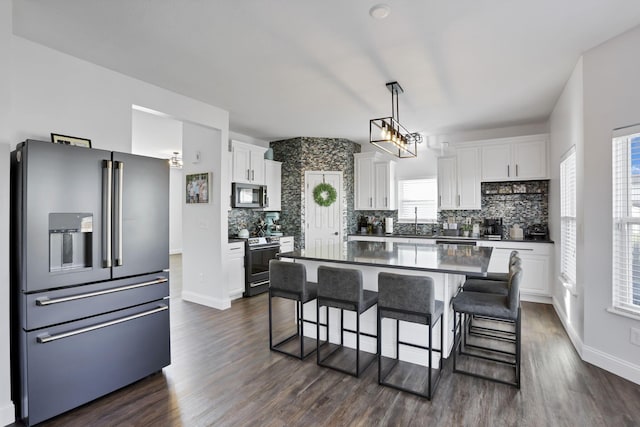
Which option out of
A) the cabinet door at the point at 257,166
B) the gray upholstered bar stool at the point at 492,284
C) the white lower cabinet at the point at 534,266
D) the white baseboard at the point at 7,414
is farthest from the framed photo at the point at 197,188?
the white lower cabinet at the point at 534,266

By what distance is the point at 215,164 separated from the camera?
4648 millimetres

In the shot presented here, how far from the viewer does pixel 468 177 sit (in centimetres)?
561

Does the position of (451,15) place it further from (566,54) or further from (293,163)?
(293,163)

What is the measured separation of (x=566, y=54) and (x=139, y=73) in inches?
162

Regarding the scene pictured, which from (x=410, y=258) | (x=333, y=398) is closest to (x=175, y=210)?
(x=410, y=258)

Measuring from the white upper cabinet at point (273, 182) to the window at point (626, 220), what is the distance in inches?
184

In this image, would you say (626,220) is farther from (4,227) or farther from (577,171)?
(4,227)

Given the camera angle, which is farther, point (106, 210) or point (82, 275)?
point (106, 210)

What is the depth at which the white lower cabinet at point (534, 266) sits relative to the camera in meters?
4.75

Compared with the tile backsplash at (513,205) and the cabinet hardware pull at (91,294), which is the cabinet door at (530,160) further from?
the cabinet hardware pull at (91,294)

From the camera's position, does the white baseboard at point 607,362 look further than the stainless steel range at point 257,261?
No

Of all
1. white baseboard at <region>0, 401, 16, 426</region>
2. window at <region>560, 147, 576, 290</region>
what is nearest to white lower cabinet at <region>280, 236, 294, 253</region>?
white baseboard at <region>0, 401, 16, 426</region>

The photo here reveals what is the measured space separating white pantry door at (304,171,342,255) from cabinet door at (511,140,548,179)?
2.96 meters

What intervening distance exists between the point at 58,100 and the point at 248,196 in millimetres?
2927
